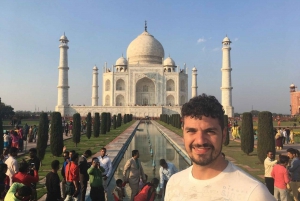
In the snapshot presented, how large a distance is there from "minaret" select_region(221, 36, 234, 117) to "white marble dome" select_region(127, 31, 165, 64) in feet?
33.3

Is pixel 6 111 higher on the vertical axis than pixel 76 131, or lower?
higher

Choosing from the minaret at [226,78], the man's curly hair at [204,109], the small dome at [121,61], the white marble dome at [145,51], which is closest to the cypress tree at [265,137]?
the man's curly hair at [204,109]

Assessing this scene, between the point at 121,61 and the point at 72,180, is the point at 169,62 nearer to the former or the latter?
the point at 121,61

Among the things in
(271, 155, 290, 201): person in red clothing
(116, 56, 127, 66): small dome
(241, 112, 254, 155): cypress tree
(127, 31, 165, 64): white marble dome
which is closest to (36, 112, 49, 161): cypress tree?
(241, 112, 254, 155): cypress tree

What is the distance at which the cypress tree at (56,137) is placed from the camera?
7613 millimetres

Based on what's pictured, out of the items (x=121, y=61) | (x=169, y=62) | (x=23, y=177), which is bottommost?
(x=23, y=177)

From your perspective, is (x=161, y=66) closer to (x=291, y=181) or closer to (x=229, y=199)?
(x=291, y=181)

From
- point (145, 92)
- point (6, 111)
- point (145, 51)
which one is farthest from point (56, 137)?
point (145, 51)

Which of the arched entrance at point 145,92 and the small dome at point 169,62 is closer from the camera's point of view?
the arched entrance at point 145,92

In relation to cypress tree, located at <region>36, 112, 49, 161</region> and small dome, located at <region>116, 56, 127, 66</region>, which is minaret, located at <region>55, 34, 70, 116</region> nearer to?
small dome, located at <region>116, 56, 127, 66</region>

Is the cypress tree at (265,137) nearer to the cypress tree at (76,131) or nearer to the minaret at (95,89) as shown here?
the cypress tree at (76,131)

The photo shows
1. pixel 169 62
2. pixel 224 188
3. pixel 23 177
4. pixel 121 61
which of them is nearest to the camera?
pixel 224 188

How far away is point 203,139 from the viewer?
94 centimetres

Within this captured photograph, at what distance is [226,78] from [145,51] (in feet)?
38.4
